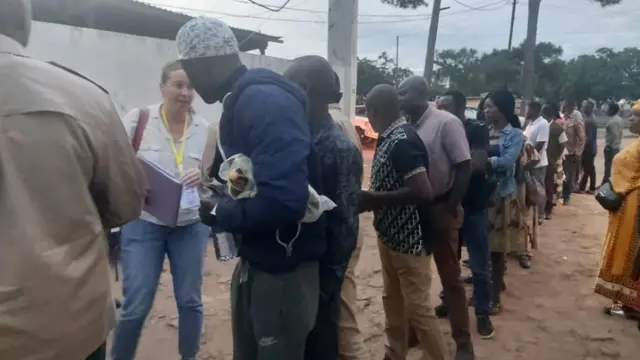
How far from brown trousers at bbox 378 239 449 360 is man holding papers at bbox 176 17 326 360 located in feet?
4.06

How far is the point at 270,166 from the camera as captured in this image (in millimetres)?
1964

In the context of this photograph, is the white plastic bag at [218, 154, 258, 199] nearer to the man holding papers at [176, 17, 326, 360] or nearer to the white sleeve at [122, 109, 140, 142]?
the man holding papers at [176, 17, 326, 360]

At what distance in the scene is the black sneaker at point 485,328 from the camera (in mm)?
4461

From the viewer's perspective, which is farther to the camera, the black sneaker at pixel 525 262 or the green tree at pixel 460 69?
the green tree at pixel 460 69

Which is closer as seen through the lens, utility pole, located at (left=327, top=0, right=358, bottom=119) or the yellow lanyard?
the yellow lanyard

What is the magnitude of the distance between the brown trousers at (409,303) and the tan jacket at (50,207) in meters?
1.93

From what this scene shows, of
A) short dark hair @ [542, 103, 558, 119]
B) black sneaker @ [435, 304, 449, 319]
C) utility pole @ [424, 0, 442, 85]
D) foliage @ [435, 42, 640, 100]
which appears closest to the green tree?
foliage @ [435, 42, 640, 100]

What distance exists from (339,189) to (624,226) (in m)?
2.42

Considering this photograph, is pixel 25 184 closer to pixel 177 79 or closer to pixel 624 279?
pixel 177 79

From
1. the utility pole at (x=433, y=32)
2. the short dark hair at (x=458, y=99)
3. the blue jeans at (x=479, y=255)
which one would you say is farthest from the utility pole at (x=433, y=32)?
the blue jeans at (x=479, y=255)

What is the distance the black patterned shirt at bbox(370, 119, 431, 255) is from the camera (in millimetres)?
3238

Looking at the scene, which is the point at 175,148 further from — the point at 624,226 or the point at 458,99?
the point at 624,226

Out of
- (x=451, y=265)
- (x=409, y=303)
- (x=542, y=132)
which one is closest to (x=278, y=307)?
(x=409, y=303)

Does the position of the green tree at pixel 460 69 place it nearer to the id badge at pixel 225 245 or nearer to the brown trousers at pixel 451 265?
the brown trousers at pixel 451 265
